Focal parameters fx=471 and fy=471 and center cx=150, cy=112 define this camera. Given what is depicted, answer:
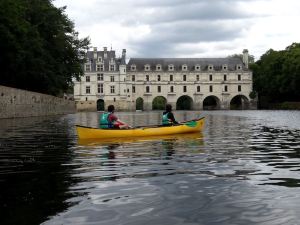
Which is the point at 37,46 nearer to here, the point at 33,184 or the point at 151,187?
the point at 33,184

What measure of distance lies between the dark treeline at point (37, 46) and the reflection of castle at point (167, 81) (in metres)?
45.4

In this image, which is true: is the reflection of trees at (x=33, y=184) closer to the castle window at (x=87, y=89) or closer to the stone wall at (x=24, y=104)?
the stone wall at (x=24, y=104)

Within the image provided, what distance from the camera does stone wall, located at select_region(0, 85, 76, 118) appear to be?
36.7 metres

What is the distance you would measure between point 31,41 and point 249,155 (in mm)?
39549

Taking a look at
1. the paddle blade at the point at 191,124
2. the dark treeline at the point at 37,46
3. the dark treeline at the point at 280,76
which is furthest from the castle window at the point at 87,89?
the paddle blade at the point at 191,124

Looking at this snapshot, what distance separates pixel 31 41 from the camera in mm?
48125

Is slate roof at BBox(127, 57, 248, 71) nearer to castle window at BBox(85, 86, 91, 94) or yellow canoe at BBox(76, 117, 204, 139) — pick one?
castle window at BBox(85, 86, 91, 94)

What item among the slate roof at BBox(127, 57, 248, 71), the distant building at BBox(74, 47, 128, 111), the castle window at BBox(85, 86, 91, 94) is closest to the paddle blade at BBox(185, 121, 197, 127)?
the distant building at BBox(74, 47, 128, 111)

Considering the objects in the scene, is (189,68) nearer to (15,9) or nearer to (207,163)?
(15,9)

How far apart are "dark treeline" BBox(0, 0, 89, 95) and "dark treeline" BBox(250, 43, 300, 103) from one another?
1551 inches

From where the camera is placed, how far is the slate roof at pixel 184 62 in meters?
117

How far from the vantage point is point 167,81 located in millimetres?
117312

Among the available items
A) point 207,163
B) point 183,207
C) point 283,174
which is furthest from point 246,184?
point 207,163

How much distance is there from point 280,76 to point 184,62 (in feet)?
105
